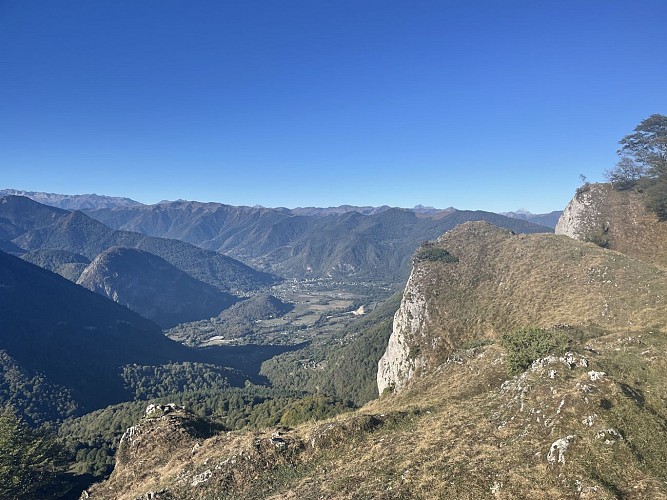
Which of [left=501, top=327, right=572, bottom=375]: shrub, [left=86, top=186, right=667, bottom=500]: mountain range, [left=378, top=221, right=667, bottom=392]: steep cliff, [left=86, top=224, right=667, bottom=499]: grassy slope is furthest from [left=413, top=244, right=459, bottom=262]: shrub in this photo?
[left=501, top=327, right=572, bottom=375]: shrub

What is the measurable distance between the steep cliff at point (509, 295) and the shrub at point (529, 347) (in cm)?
2133

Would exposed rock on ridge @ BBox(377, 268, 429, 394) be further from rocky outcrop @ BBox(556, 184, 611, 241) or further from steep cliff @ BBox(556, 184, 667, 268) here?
steep cliff @ BBox(556, 184, 667, 268)

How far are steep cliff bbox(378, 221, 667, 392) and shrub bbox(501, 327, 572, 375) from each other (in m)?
21.3

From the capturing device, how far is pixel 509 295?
105 metres

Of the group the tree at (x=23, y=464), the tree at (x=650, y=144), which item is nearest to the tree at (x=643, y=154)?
the tree at (x=650, y=144)

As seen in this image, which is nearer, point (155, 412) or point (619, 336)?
point (619, 336)

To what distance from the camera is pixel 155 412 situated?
5800cm

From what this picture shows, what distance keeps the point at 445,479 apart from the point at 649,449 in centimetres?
1454

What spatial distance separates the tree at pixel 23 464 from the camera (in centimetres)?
5434

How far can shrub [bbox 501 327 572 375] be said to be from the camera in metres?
48.0

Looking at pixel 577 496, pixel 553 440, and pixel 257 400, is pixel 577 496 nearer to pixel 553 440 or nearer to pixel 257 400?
pixel 553 440

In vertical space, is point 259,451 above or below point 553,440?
below

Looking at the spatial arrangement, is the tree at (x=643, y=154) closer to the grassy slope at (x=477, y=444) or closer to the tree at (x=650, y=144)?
the tree at (x=650, y=144)

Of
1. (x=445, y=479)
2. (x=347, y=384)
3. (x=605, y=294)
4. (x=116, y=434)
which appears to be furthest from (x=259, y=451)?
(x=347, y=384)
